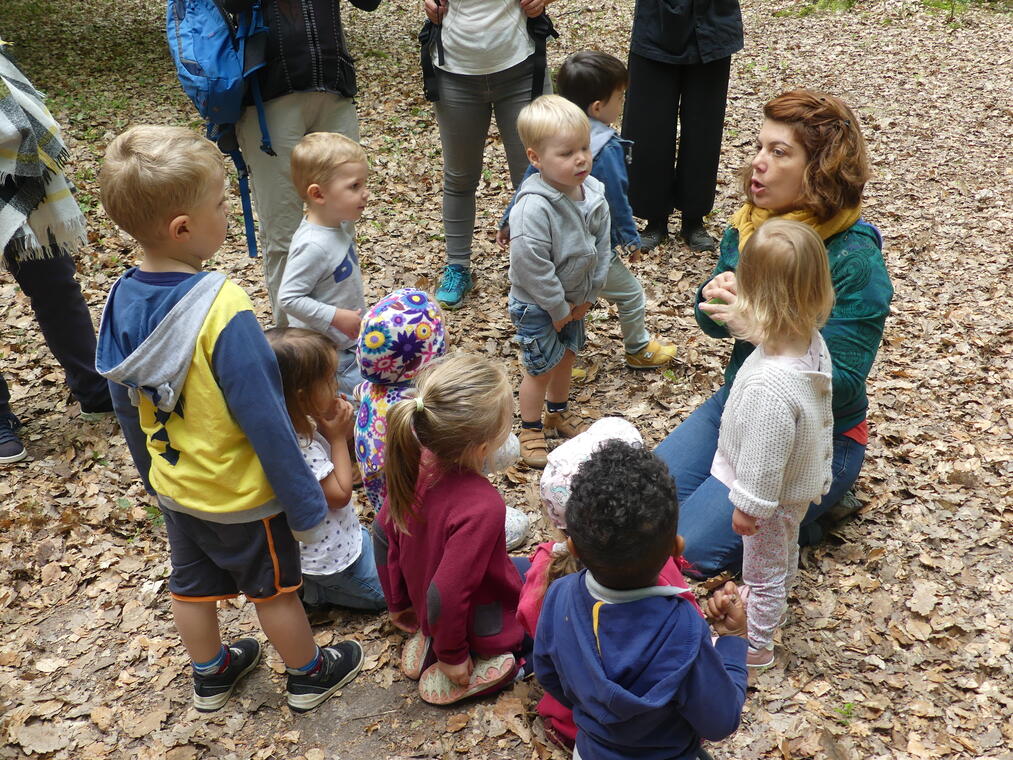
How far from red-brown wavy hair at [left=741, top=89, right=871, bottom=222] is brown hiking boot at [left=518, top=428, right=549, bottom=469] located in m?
1.82

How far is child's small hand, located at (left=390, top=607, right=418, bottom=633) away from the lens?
3.22 metres

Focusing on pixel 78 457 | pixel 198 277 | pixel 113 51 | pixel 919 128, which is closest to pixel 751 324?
pixel 198 277

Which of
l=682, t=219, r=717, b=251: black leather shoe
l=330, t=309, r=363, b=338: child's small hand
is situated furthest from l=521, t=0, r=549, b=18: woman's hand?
l=330, t=309, r=363, b=338: child's small hand

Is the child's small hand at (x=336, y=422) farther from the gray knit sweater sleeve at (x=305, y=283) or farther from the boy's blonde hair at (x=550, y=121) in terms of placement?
the boy's blonde hair at (x=550, y=121)

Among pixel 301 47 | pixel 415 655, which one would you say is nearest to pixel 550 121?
pixel 301 47

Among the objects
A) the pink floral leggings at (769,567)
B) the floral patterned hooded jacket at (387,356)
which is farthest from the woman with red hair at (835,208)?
the floral patterned hooded jacket at (387,356)

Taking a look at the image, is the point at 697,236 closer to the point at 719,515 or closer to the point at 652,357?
the point at 652,357

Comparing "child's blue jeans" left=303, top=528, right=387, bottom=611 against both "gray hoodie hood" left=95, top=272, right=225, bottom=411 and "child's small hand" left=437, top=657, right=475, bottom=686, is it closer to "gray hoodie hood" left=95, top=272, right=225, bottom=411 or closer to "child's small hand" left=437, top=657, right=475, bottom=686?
Result: "child's small hand" left=437, top=657, right=475, bottom=686

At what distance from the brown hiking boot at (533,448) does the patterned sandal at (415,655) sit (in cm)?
137

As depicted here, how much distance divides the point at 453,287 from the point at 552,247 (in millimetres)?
1937

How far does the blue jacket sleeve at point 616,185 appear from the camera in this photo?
178 inches

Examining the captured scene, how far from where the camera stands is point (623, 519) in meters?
1.94

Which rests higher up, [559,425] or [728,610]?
[728,610]

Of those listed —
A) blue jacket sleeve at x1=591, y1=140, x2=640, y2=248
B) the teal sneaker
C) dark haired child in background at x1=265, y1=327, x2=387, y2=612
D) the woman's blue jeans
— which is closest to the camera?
dark haired child in background at x1=265, y1=327, x2=387, y2=612
